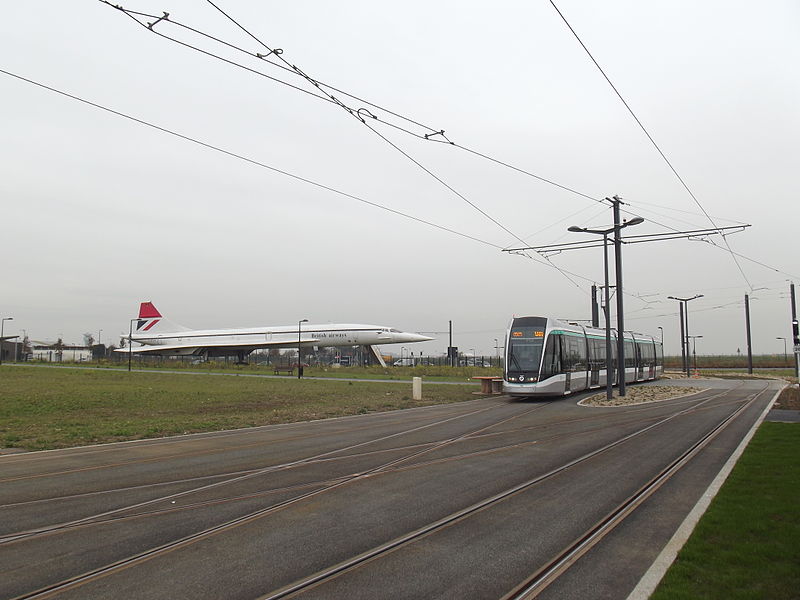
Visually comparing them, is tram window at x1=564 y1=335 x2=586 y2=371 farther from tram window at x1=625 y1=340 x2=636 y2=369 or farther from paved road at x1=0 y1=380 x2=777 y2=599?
paved road at x1=0 y1=380 x2=777 y2=599

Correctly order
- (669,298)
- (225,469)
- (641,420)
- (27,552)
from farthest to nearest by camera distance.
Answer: (669,298), (641,420), (225,469), (27,552)

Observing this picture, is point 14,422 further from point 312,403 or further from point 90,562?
point 90,562

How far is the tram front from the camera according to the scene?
86.1 feet

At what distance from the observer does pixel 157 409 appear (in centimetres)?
2166

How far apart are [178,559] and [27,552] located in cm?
148

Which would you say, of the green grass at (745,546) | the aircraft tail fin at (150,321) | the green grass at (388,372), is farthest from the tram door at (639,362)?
the aircraft tail fin at (150,321)

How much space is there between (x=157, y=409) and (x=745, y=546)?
19.9m

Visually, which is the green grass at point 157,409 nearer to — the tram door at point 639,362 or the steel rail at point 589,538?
the steel rail at point 589,538

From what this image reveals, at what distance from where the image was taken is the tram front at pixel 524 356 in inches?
1033

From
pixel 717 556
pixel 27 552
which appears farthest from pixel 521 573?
pixel 27 552

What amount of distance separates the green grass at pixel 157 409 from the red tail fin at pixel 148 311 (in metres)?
61.3

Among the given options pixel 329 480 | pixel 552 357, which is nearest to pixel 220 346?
pixel 552 357

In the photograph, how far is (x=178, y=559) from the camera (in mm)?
5535

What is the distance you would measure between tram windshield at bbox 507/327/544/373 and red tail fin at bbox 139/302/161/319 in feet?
238
